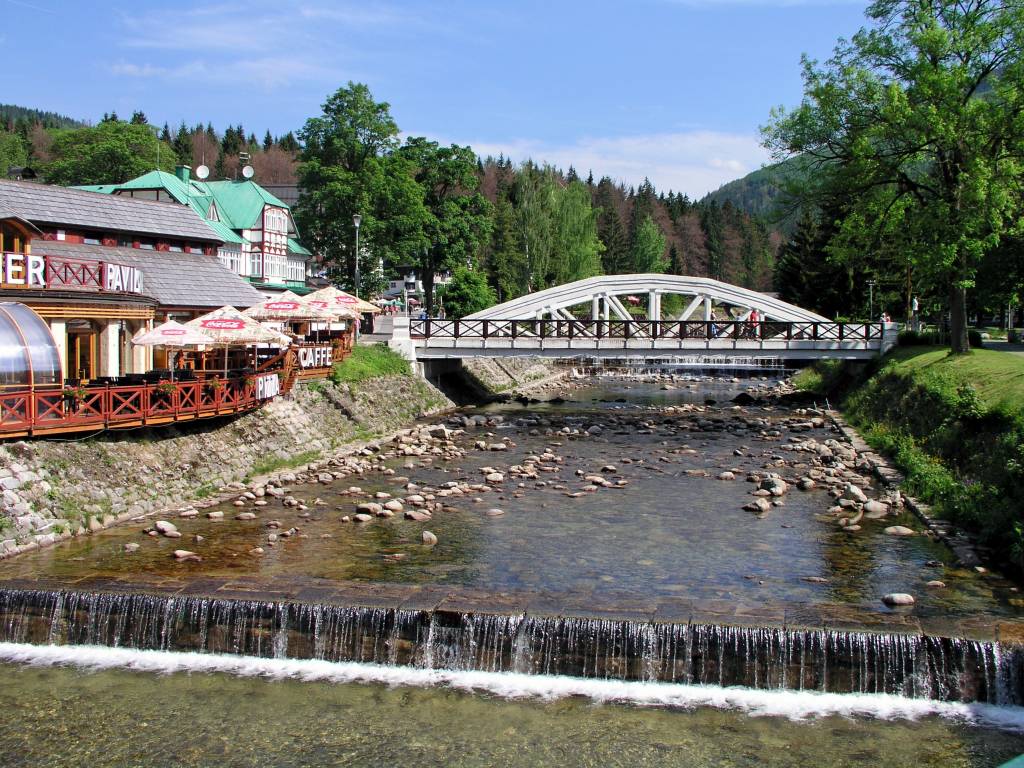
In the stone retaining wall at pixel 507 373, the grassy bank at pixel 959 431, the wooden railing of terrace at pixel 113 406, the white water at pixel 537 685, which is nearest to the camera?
the white water at pixel 537 685

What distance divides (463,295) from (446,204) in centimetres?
620

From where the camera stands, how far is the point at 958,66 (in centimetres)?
3344

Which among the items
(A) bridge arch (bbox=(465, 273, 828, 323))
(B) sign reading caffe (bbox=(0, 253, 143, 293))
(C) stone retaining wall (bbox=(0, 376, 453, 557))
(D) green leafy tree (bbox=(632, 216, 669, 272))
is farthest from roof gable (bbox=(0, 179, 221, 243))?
(D) green leafy tree (bbox=(632, 216, 669, 272))

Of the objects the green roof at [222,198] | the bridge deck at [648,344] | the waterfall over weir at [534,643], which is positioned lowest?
the waterfall over weir at [534,643]

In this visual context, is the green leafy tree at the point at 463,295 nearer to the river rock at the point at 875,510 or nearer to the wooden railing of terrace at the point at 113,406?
the wooden railing of terrace at the point at 113,406

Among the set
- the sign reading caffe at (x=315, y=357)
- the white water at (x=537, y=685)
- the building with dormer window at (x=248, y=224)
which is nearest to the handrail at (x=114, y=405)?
the white water at (x=537, y=685)

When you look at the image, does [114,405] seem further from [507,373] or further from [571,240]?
[571,240]

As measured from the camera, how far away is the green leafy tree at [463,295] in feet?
204

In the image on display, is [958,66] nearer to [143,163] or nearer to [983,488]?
[983,488]

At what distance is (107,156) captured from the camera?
233ft

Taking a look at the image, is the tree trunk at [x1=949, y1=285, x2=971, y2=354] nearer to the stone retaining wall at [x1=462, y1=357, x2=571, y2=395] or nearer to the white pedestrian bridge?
the white pedestrian bridge

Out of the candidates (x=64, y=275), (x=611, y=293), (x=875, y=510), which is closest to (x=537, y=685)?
(x=875, y=510)

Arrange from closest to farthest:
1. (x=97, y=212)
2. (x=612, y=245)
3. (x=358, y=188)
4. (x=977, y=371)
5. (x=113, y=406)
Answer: (x=113, y=406), (x=977, y=371), (x=97, y=212), (x=358, y=188), (x=612, y=245)

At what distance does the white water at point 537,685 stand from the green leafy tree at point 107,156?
6148 centimetres
